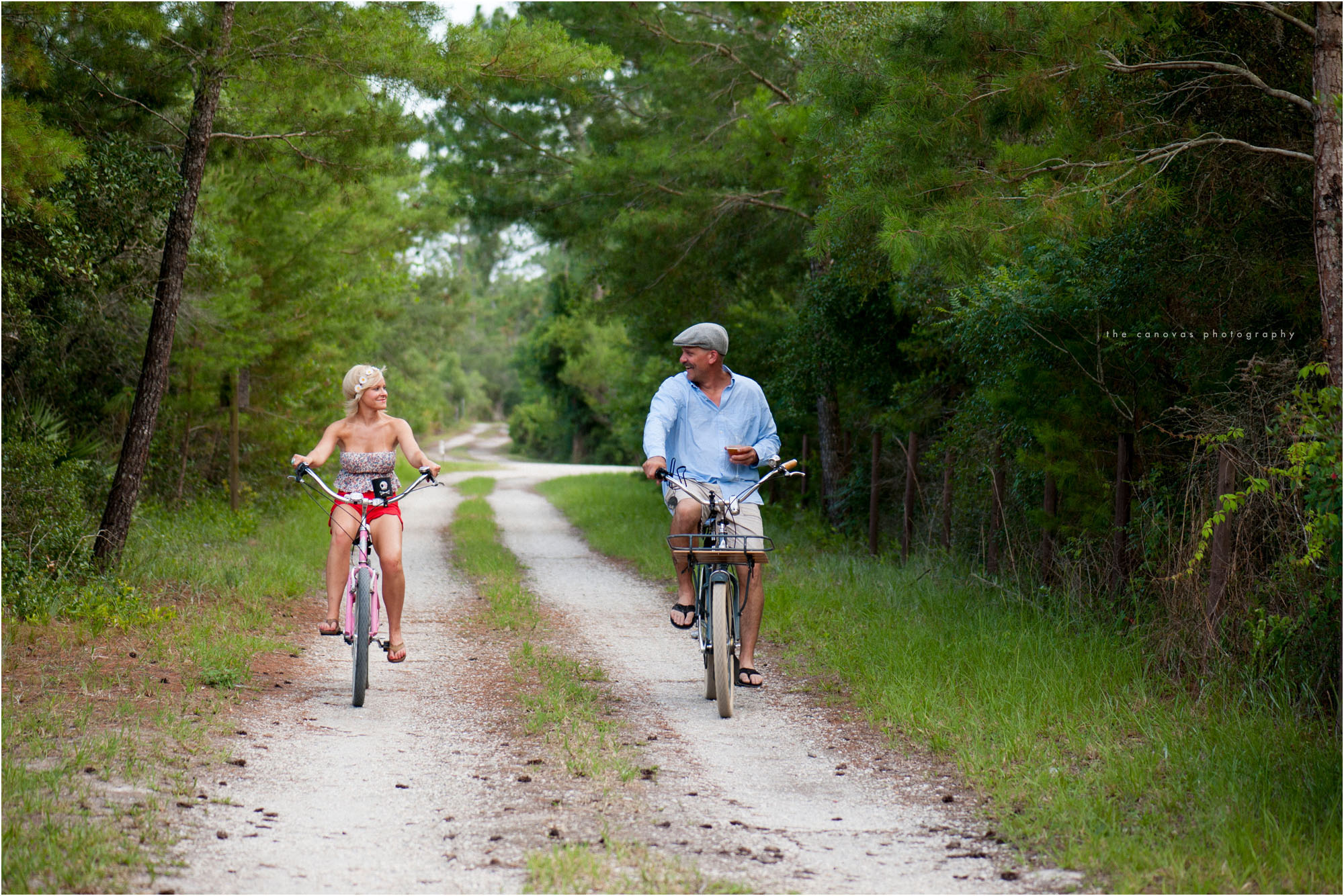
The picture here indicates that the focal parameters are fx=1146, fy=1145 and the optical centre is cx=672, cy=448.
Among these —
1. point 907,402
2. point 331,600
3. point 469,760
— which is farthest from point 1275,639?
point 907,402

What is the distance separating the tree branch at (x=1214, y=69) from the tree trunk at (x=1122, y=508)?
2.32 metres

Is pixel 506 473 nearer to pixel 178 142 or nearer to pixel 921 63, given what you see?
pixel 178 142

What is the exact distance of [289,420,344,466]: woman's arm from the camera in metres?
6.30

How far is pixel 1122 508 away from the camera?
771 cm

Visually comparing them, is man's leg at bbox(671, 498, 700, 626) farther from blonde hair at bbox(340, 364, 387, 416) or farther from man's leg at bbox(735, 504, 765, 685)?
blonde hair at bbox(340, 364, 387, 416)

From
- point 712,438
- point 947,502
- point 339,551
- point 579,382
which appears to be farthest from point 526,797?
point 579,382

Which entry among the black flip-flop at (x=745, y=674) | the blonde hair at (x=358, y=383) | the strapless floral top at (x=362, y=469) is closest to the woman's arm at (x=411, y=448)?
the strapless floral top at (x=362, y=469)

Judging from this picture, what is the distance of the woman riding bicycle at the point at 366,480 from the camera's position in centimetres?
669

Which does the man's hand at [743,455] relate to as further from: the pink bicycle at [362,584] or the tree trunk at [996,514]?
the tree trunk at [996,514]

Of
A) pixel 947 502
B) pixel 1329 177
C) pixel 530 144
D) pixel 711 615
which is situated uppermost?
pixel 530 144

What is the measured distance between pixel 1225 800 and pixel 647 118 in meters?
13.7

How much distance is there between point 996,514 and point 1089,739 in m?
4.49

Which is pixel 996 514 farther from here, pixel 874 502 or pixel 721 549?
pixel 721 549

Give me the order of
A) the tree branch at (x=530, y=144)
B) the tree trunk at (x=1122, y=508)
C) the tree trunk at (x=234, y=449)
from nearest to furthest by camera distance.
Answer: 1. the tree trunk at (x=1122, y=508)
2. the tree branch at (x=530, y=144)
3. the tree trunk at (x=234, y=449)
